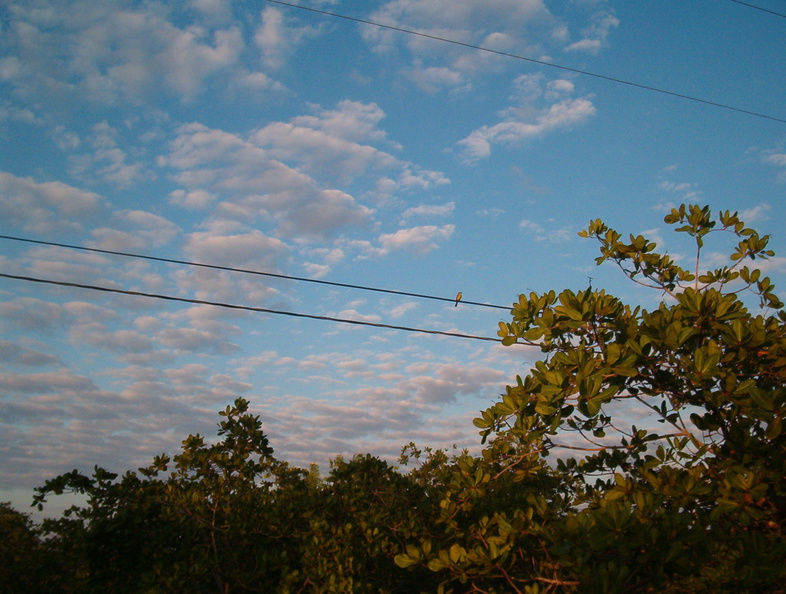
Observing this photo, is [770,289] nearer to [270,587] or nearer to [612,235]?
[612,235]

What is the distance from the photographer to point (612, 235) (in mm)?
6422

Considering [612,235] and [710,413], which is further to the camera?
[612,235]

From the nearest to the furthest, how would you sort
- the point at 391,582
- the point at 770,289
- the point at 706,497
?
the point at 706,497 < the point at 770,289 < the point at 391,582

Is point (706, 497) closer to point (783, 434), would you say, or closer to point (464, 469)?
point (783, 434)

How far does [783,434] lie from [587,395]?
1665mm

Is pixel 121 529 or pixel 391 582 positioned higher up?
pixel 121 529

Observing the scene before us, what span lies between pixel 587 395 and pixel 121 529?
6.74 m

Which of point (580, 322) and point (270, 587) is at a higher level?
point (580, 322)

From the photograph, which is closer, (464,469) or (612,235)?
(464,469)

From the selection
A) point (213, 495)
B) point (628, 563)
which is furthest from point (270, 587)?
point (628, 563)

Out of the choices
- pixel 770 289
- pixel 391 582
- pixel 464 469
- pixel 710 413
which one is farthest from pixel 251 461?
pixel 770 289

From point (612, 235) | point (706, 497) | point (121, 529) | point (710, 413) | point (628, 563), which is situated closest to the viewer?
point (628, 563)

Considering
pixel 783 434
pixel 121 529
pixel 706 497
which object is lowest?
pixel 121 529

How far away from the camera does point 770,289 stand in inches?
238
